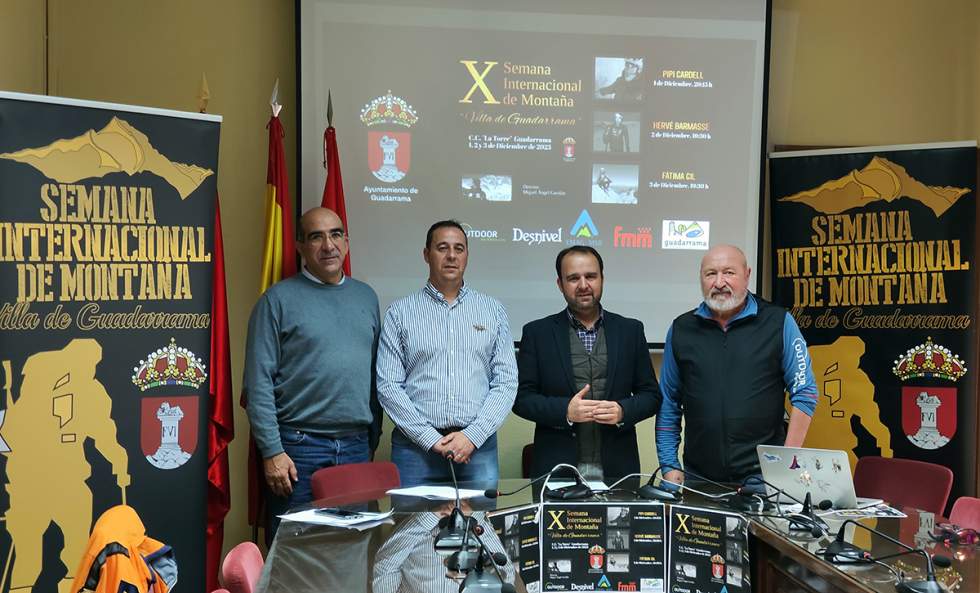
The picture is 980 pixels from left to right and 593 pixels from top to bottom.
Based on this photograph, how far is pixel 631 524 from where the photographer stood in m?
3.09

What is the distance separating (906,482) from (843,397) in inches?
48.9

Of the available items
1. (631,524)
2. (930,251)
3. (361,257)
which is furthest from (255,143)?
(930,251)

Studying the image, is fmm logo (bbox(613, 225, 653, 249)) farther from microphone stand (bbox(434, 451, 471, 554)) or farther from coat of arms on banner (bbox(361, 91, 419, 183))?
microphone stand (bbox(434, 451, 471, 554))

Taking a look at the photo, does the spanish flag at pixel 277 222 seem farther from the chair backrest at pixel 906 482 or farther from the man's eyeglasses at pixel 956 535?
the man's eyeglasses at pixel 956 535

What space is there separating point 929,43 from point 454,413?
3.78 metres

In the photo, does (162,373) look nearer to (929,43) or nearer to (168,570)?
(168,570)

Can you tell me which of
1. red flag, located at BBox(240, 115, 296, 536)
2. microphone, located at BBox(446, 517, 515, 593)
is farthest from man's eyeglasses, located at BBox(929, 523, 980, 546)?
red flag, located at BBox(240, 115, 296, 536)

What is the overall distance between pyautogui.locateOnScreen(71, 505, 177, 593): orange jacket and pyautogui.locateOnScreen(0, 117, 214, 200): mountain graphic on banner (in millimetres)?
1919

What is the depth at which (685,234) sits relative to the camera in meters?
5.09

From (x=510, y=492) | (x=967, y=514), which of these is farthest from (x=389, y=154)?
(x=967, y=514)

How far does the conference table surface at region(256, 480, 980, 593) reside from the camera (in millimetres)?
2252

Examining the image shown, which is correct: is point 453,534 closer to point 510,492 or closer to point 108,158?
point 510,492

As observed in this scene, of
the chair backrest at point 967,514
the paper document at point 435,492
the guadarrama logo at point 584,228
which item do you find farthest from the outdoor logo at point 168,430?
the chair backrest at point 967,514

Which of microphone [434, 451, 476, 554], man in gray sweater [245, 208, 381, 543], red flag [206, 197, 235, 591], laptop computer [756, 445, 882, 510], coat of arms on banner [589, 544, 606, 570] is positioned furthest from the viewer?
red flag [206, 197, 235, 591]
